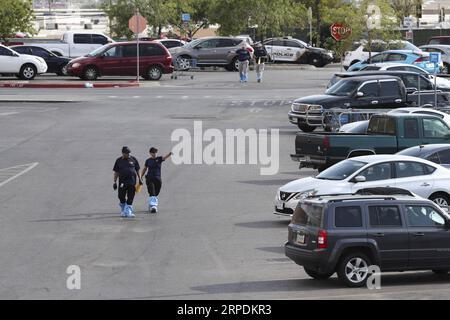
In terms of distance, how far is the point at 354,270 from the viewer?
16.9 m

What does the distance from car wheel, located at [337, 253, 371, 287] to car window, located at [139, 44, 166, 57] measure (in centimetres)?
4002

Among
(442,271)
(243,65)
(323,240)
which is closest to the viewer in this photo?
(323,240)

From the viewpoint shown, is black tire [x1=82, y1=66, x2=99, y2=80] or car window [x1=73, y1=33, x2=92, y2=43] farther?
car window [x1=73, y1=33, x2=92, y2=43]

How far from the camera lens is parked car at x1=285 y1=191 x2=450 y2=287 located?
16.9 metres

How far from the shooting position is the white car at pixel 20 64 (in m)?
55.1

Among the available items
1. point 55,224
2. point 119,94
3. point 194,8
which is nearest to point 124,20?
point 194,8

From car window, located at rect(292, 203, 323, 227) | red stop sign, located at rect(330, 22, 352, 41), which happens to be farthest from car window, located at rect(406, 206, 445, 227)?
red stop sign, located at rect(330, 22, 352, 41)

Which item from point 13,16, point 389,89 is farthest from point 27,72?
point 389,89

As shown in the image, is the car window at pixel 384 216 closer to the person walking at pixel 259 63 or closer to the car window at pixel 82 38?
the person walking at pixel 259 63

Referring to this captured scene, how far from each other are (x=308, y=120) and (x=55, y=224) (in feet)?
49.8

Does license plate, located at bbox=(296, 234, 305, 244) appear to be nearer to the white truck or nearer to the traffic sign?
the traffic sign

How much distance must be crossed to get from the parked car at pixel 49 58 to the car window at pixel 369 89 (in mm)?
24925

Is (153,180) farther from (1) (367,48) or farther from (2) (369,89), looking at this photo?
(1) (367,48)

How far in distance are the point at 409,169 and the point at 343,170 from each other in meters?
1.25
